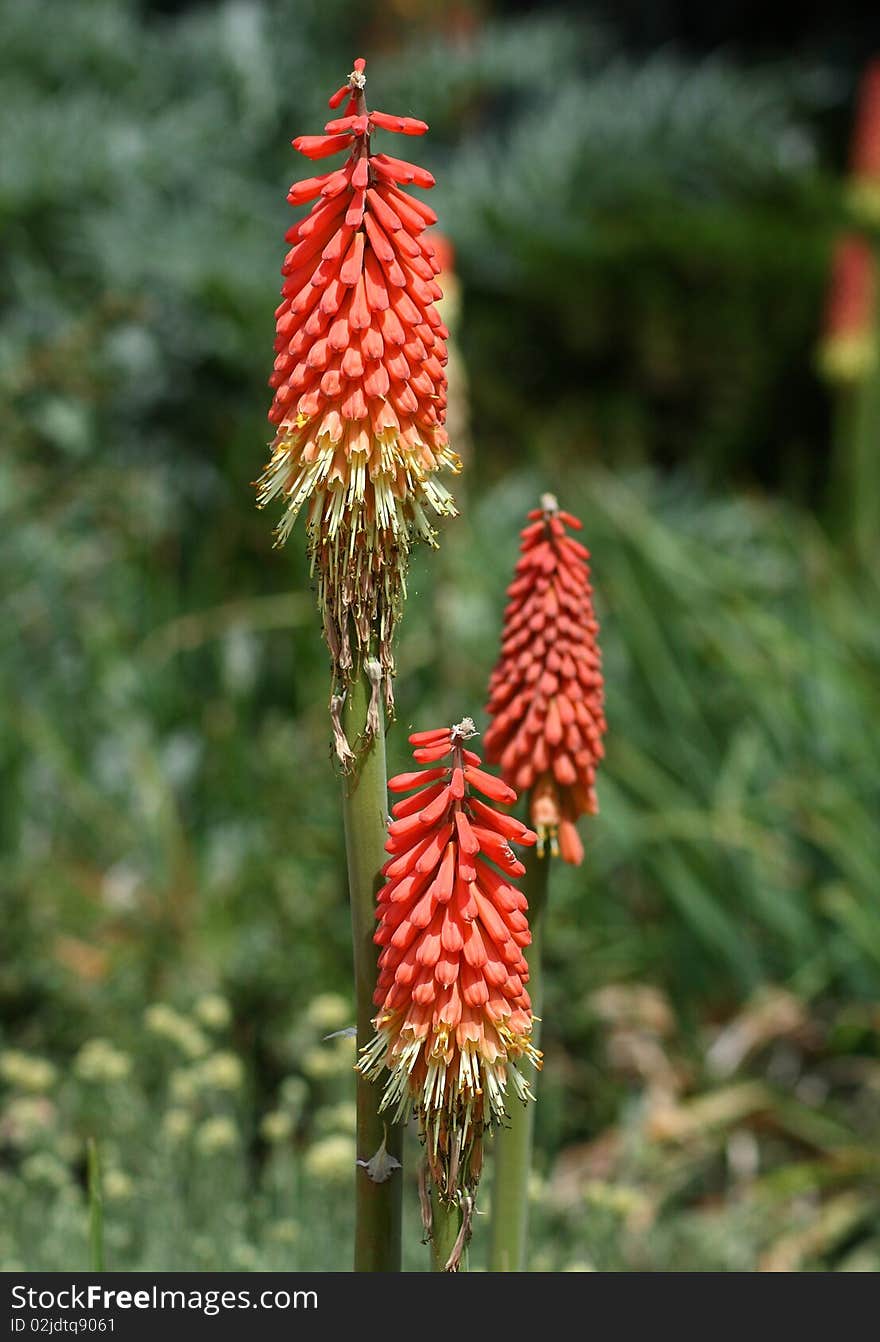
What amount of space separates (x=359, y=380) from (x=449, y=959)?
20.0 inches

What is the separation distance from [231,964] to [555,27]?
6801mm

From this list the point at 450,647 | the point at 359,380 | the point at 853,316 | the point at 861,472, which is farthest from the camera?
the point at 853,316

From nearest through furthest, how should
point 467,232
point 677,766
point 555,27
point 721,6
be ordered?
point 677,766
point 467,232
point 555,27
point 721,6

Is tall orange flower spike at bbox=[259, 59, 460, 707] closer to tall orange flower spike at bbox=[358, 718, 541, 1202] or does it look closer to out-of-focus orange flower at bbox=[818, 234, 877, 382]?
tall orange flower spike at bbox=[358, 718, 541, 1202]

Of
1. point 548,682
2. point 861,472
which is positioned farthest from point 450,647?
point 548,682

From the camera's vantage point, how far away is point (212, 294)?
19.9 feet

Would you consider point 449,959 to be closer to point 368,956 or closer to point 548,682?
point 368,956

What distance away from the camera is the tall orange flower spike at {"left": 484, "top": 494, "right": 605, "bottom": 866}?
1707 millimetres

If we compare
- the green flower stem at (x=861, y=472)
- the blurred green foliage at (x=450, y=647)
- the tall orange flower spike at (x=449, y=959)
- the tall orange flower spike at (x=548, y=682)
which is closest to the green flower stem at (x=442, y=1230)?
the tall orange flower spike at (x=449, y=959)

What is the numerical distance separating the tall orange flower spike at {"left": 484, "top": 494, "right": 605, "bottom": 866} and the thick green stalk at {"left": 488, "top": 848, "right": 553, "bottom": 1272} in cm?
5

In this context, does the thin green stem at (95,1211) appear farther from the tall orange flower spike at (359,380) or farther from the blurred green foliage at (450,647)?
the blurred green foliage at (450,647)

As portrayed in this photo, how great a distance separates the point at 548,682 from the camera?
170 centimetres

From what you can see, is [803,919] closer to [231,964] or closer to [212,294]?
[231,964]
